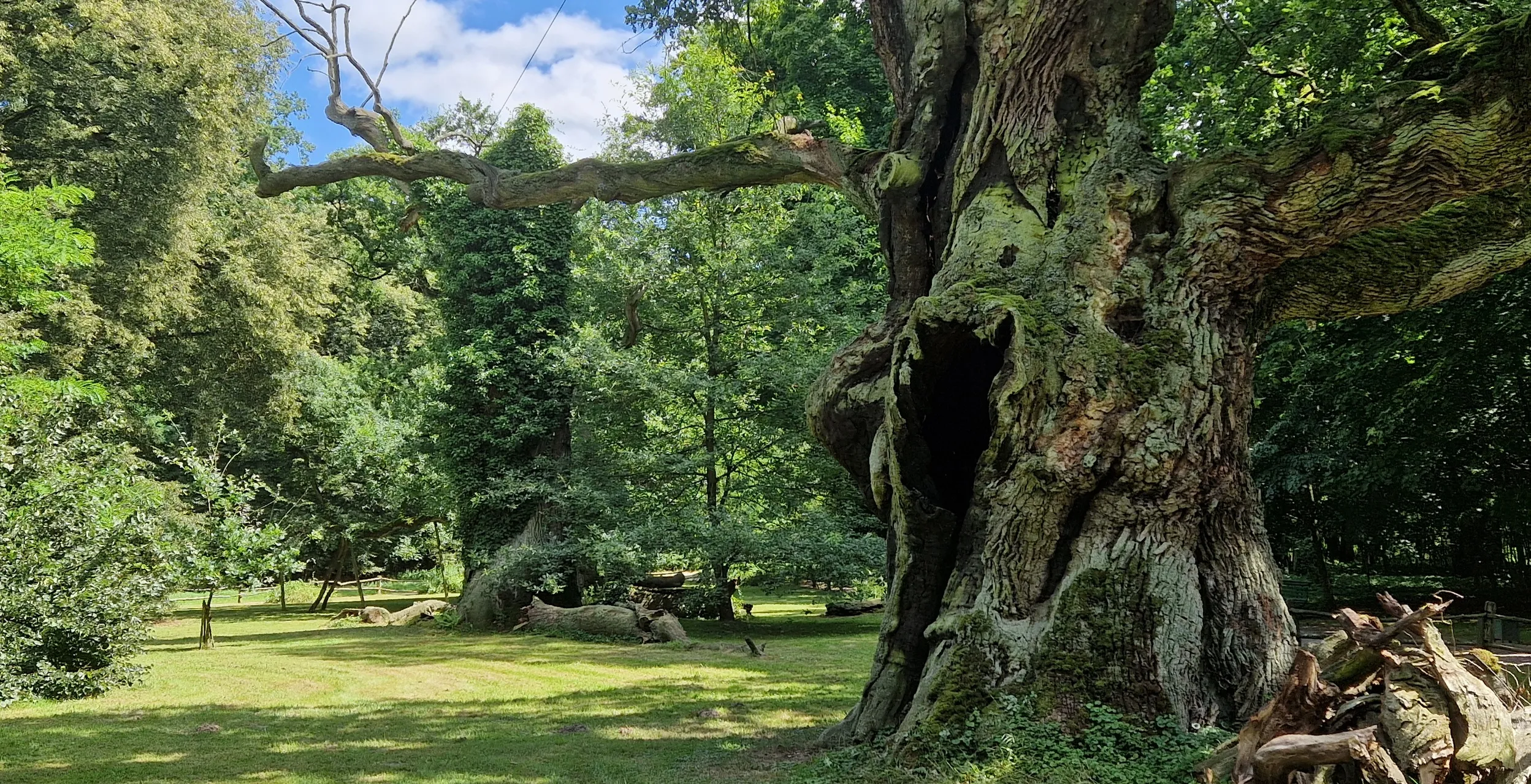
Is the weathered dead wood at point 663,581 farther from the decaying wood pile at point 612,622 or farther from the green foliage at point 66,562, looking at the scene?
the green foliage at point 66,562

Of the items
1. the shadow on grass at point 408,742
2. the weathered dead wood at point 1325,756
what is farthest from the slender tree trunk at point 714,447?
the weathered dead wood at point 1325,756

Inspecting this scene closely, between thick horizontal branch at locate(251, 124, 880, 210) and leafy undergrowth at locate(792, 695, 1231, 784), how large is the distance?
4190mm

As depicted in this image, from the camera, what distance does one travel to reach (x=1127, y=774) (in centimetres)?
449

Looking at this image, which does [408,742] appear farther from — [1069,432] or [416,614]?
[416,614]

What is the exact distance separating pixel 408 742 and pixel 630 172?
200 inches

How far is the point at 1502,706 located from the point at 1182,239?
2.86 m

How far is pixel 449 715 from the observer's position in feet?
28.4

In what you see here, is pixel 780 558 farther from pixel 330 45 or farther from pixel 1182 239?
pixel 1182 239

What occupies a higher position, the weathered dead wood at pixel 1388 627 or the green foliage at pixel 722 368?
the green foliage at pixel 722 368

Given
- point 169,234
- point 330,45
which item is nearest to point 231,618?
point 169,234

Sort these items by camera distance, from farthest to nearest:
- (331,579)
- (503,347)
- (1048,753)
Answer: (331,579) < (503,347) < (1048,753)

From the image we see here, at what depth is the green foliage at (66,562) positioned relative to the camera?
29.5ft

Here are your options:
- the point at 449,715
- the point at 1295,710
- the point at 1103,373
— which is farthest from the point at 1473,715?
the point at 449,715

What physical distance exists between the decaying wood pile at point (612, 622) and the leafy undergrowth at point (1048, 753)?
1014 cm
